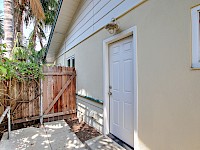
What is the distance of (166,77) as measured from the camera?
192 cm

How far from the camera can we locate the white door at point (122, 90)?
2760mm

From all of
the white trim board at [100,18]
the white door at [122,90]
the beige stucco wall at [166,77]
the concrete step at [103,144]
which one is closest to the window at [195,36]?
the beige stucco wall at [166,77]

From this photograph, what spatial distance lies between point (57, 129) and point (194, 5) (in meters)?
4.19

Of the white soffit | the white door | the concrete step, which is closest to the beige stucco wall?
the white door

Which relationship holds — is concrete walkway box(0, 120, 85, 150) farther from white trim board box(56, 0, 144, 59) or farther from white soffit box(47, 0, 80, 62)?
white soffit box(47, 0, 80, 62)

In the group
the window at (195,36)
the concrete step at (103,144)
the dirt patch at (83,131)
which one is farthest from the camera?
the dirt patch at (83,131)

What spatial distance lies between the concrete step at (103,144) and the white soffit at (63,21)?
4.61 meters

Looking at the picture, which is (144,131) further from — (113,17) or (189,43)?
(113,17)

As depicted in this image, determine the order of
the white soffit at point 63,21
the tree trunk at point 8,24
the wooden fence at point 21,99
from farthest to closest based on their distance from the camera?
the white soffit at point 63,21 → the tree trunk at point 8,24 → the wooden fence at point 21,99

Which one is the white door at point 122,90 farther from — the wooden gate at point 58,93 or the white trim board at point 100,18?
the wooden gate at point 58,93

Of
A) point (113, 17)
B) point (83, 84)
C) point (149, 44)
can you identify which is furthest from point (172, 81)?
point (83, 84)

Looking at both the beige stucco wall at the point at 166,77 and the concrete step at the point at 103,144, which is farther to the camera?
the concrete step at the point at 103,144

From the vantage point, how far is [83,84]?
4.79m

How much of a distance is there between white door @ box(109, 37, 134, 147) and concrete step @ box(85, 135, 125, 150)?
0.66 feet
